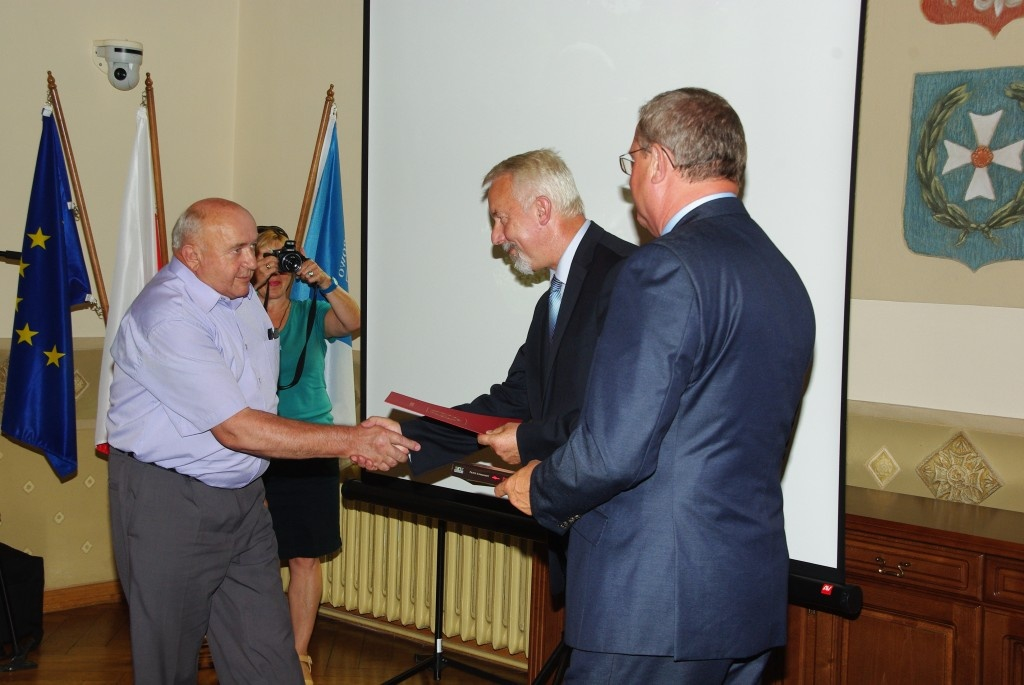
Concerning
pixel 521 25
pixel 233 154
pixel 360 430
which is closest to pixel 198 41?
pixel 233 154

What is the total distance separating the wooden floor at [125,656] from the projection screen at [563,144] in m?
1.23

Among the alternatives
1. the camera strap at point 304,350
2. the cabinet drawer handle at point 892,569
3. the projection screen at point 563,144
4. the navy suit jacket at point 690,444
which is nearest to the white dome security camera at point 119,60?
the camera strap at point 304,350

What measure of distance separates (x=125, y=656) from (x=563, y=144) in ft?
9.42

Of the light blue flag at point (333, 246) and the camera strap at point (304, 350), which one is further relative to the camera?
the light blue flag at point (333, 246)

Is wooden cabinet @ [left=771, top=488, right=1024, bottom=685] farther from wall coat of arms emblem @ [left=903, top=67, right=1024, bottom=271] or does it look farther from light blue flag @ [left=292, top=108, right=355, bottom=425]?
light blue flag @ [left=292, top=108, right=355, bottom=425]

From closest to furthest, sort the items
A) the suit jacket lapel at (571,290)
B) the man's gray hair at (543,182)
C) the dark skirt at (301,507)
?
1. the suit jacket lapel at (571,290)
2. the man's gray hair at (543,182)
3. the dark skirt at (301,507)

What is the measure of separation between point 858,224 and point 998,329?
56cm

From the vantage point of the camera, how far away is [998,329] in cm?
315

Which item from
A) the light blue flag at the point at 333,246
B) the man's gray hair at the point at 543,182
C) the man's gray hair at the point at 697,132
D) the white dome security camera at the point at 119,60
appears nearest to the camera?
the man's gray hair at the point at 697,132

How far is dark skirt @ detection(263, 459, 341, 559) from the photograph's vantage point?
3938 mm

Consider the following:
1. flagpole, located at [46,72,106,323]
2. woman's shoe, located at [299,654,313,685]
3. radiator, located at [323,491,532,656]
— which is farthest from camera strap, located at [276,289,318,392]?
flagpole, located at [46,72,106,323]

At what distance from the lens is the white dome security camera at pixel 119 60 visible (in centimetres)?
459

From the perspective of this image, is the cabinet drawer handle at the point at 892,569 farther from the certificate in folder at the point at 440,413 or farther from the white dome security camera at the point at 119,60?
the white dome security camera at the point at 119,60

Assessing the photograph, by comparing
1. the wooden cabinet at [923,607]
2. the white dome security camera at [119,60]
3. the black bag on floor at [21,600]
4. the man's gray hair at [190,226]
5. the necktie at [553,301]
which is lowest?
the black bag on floor at [21,600]
